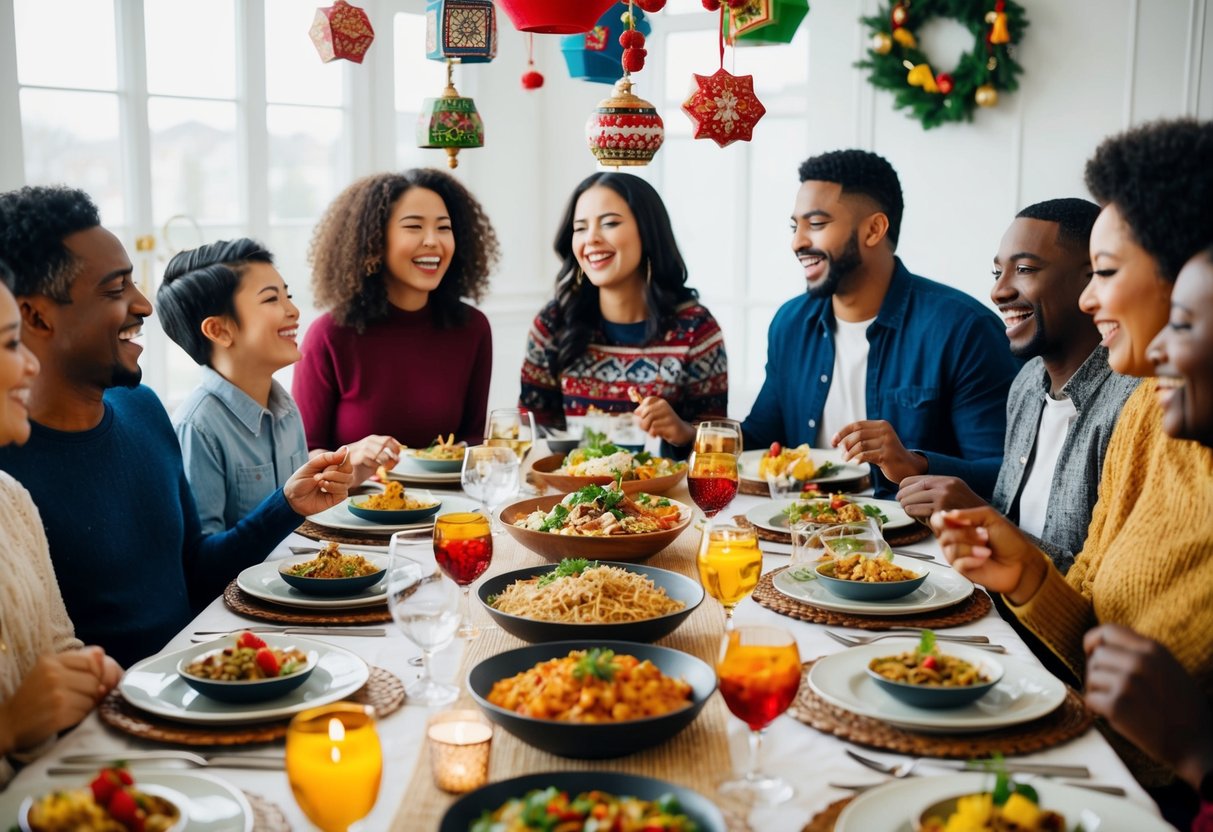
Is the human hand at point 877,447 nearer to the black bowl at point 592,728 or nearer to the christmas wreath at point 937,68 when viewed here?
the black bowl at point 592,728

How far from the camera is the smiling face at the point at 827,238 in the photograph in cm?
329

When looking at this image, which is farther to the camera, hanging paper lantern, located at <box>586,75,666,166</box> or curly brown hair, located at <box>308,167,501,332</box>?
curly brown hair, located at <box>308,167,501,332</box>

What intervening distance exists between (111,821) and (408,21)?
4978 millimetres

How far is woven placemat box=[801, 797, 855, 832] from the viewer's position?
43.4 inches

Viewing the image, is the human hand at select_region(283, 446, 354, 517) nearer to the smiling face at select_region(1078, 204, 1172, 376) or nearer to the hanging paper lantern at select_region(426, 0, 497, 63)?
the hanging paper lantern at select_region(426, 0, 497, 63)

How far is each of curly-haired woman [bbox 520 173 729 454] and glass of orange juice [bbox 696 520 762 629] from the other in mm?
1971

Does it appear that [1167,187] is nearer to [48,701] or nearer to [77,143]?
[48,701]

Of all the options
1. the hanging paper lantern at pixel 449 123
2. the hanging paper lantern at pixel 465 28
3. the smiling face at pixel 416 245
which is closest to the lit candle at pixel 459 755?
the hanging paper lantern at pixel 465 28

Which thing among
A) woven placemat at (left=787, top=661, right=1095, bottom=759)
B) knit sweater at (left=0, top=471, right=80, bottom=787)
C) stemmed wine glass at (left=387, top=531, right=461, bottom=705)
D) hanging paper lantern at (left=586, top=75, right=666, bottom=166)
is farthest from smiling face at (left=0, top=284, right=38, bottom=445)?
hanging paper lantern at (left=586, top=75, right=666, bottom=166)

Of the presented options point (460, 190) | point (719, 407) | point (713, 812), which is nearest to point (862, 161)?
point (719, 407)

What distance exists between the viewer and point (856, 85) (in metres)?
5.38

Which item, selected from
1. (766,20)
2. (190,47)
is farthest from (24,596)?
(190,47)

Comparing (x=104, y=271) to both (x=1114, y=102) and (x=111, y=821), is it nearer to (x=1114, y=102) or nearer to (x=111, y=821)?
(x=111, y=821)

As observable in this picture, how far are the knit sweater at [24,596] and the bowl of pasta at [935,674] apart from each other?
104cm
